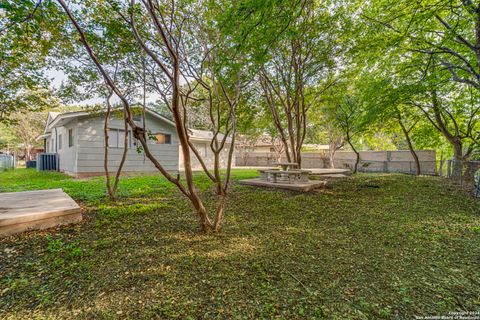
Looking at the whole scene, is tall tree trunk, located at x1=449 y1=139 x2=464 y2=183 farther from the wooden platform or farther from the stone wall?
the wooden platform

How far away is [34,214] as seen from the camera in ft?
9.86

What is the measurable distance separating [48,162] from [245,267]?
51.9ft

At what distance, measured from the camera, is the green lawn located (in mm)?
1639

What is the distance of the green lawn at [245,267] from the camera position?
1.64m

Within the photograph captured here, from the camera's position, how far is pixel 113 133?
33.2 ft

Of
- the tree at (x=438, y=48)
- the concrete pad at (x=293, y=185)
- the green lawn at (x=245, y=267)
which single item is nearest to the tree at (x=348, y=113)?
the tree at (x=438, y=48)

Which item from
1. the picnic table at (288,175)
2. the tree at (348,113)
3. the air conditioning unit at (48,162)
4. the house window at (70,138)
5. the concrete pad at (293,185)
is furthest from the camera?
the air conditioning unit at (48,162)

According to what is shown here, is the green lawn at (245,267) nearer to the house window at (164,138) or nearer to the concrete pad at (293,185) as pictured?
the concrete pad at (293,185)

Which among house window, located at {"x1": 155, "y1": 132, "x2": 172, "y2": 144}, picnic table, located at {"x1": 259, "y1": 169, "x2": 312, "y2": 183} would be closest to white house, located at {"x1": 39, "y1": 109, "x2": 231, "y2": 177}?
house window, located at {"x1": 155, "y1": 132, "x2": 172, "y2": 144}

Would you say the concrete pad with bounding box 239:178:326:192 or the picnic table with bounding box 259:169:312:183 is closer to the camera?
the concrete pad with bounding box 239:178:326:192

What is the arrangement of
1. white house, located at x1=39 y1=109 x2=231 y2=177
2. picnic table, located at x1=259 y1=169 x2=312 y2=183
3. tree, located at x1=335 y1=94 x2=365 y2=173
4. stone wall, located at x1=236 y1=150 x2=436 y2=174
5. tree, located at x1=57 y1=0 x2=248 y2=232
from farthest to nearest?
stone wall, located at x1=236 y1=150 x2=436 y2=174, tree, located at x1=335 y1=94 x2=365 y2=173, white house, located at x1=39 y1=109 x2=231 y2=177, picnic table, located at x1=259 y1=169 x2=312 y2=183, tree, located at x1=57 y1=0 x2=248 y2=232

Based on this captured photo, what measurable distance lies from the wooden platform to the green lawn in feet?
0.64

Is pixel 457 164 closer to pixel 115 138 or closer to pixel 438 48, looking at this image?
pixel 438 48

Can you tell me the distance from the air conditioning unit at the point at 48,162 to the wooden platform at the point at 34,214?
433 inches
